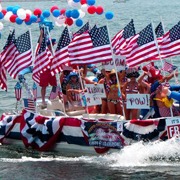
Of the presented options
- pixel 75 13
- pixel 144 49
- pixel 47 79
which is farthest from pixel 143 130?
pixel 75 13

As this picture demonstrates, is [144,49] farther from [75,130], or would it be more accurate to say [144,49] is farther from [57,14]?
[57,14]

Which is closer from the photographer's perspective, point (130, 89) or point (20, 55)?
point (130, 89)

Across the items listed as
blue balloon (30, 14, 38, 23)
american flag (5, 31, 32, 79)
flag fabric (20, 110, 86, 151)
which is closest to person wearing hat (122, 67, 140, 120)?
flag fabric (20, 110, 86, 151)

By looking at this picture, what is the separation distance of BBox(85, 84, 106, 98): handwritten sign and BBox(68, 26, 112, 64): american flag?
714mm

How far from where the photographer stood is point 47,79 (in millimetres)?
22672

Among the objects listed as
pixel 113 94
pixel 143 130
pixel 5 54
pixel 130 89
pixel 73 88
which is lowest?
pixel 143 130

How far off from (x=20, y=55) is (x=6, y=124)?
2.60m

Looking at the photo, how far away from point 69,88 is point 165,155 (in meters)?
4.29

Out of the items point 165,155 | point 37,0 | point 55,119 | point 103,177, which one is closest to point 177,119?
point 165,155

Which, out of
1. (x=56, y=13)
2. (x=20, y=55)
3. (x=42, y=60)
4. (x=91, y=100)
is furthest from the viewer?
(x=56, y=13)

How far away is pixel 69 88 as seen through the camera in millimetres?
22094

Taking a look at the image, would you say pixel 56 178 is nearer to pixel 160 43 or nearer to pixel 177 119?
pixel 177 119

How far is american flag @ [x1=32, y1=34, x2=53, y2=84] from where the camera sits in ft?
68.4

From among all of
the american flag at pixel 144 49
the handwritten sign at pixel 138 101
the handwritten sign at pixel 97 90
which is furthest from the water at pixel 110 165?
the handwritten sign at pixel 97 90
